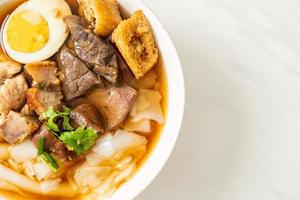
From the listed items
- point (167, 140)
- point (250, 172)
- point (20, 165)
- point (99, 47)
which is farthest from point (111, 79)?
point (250, 172)

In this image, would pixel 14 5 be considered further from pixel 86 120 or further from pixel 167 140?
pixel 167 140

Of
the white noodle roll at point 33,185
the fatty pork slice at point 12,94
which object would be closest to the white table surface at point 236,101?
the white noodle roll at point 33,185

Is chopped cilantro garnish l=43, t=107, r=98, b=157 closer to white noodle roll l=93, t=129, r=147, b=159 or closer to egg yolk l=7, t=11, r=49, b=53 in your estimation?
white noodle roll l=93, t=129, r=147, b=159

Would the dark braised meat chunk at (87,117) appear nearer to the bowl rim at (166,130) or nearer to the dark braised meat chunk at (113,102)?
the dark braised meat chunk at (113,102)

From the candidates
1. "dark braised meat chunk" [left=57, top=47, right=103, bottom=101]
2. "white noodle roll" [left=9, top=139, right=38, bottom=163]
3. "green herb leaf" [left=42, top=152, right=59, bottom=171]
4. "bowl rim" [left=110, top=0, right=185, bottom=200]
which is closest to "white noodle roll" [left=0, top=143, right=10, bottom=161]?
"white noodle roll" [left=9, top=139, right=38, bottom=163]

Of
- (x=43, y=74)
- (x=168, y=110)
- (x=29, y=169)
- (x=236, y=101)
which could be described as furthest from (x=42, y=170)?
(x=236, y=101)
